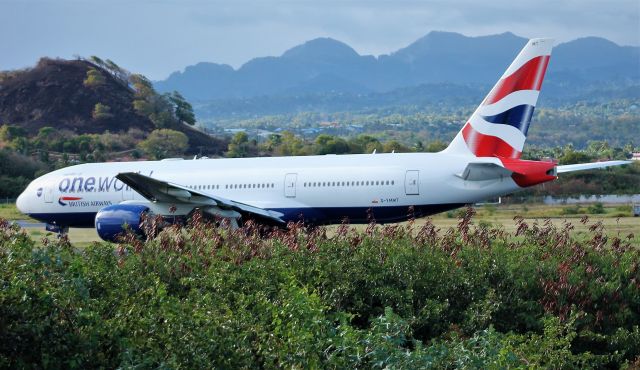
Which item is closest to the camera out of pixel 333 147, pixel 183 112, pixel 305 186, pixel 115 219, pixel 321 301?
pixel 321 301

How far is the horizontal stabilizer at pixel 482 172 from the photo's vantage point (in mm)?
28859

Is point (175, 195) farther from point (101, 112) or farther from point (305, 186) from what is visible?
point (101, 112)

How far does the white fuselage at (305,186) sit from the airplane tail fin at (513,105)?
38.3 inches

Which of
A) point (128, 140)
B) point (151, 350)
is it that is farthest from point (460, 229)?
point (128, 140)

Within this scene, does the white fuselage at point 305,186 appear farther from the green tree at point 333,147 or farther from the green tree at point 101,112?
the green tree at point 101,112

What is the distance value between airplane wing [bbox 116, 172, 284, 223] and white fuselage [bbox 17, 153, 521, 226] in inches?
22.7

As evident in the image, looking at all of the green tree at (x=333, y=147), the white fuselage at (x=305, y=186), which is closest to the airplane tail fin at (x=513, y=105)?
the white fuselage at (x=305, y=186)

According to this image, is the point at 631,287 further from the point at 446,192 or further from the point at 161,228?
the point at 446,192

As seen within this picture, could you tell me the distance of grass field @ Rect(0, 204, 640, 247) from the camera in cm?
3647

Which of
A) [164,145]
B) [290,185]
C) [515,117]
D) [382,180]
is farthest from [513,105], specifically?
[164,145]

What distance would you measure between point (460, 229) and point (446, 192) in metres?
11.0

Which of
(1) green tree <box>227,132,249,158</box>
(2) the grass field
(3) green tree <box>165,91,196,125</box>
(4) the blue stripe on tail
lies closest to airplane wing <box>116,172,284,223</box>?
Answer: (2) the grass field

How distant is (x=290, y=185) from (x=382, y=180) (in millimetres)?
3072

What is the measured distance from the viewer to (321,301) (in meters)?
14.6
